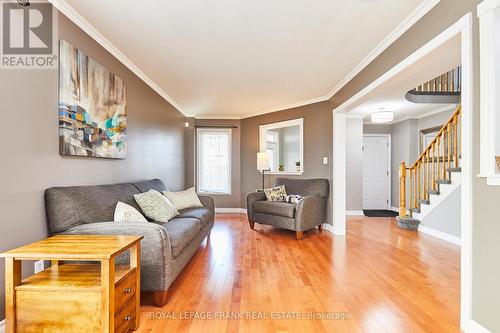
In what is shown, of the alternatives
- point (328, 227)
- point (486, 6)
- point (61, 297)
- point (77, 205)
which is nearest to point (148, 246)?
point (61, 297)

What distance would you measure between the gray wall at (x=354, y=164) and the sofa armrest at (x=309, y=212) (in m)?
1.96

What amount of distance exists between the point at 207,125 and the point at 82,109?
3905 mm

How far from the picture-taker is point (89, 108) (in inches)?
89.6

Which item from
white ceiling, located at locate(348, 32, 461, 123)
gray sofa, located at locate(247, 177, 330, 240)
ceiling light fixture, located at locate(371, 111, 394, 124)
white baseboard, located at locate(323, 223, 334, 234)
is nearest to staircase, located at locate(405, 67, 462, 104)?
white ceiling, located at locate(348, 32, 461, 123)

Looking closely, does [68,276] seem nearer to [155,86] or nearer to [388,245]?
[155,86]

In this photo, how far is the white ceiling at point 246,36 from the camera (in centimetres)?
199

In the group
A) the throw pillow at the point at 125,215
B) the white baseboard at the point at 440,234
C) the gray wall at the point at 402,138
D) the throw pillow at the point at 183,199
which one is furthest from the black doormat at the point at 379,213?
the throw pillow at the point at 125,215

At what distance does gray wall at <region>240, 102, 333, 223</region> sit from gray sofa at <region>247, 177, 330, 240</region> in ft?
0.81

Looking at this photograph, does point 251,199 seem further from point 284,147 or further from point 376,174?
point 376,174

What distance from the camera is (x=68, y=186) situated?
201cm

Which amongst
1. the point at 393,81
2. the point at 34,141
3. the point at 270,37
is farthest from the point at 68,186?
the point at 393,81

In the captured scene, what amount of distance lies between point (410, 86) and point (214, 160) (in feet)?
14.0

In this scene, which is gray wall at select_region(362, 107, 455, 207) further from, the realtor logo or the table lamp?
the realtor logo

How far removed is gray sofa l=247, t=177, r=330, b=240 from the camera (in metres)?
3.85
